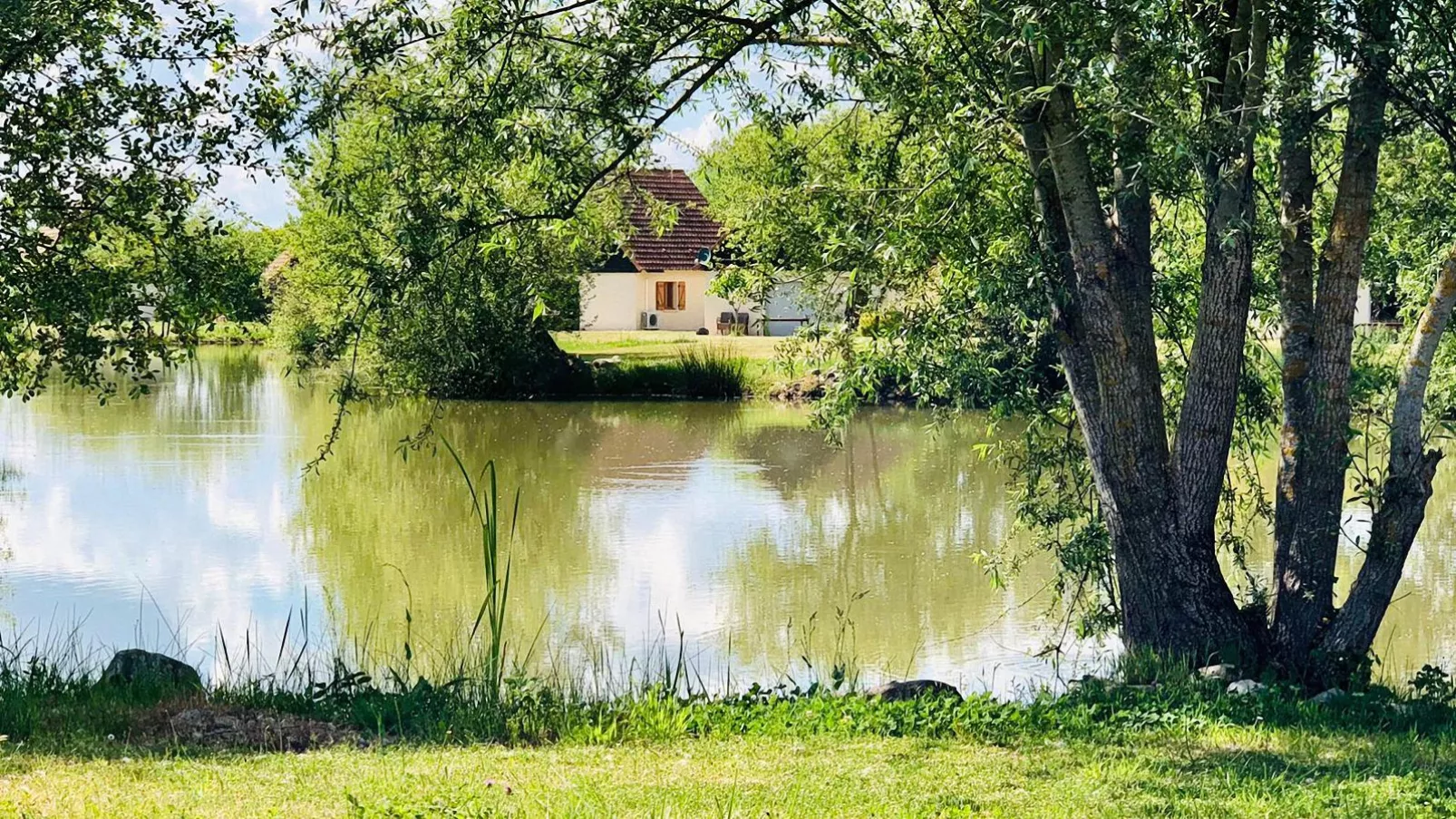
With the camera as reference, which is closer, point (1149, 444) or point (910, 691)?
point (910, 691)

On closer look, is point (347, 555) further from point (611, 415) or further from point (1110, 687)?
point (611, 415)

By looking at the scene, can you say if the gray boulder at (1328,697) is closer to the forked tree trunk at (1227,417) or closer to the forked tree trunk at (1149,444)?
the forked tree trunk at (1227,417)

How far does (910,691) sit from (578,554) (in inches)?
333

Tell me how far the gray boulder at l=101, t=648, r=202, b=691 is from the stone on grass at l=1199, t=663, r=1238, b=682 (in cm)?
503

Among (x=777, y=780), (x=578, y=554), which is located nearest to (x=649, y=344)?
(x=578, y=554)

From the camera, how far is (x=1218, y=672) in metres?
7.64

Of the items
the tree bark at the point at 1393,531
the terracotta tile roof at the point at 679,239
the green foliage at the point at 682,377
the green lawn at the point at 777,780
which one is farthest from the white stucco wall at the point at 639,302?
the green lawn at the point at 777,780

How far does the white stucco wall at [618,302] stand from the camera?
48250 mm

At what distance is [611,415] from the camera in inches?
1189

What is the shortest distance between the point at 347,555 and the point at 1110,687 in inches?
396

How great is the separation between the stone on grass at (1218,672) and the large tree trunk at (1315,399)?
53cm

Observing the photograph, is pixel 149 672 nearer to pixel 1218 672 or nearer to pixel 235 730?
pixel 235 730

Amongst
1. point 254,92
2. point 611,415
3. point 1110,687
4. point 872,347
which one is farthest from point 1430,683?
point 611,415

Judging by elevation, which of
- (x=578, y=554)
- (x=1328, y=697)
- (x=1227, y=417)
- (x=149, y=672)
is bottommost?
(x=578, y=554)
